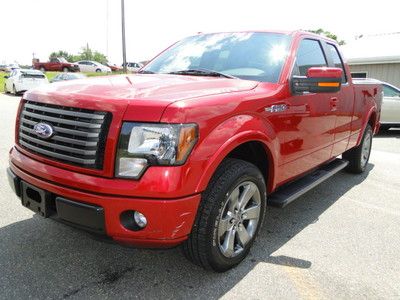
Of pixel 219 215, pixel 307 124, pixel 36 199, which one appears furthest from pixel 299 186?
pixel 36 199

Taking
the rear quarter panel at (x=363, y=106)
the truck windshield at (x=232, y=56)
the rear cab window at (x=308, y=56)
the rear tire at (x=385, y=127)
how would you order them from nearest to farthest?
the truck windshield at (x=232, y=56)
the rear cab window at (x=308, y=56)
the rear quarter panel at (x=363, y=106)
the rear tire at (x=385, y=127)

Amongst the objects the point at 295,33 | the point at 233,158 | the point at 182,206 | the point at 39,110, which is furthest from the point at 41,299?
the point at 295,33

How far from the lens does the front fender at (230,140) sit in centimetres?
264

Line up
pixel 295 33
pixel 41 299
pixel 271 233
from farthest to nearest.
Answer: pixel 295 33 → pixel 271 233 → pixel 41 299

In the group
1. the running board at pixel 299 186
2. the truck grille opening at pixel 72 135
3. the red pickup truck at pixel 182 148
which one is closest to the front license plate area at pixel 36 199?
the red pickup truck at pixel 182 148

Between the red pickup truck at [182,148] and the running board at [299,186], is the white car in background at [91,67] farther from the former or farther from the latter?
the red pickup truck at [182,148]

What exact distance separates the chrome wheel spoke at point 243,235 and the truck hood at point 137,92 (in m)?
1.05

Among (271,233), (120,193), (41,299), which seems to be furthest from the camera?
(271,233)

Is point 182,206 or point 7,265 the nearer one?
point 182,206

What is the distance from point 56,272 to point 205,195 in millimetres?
1256

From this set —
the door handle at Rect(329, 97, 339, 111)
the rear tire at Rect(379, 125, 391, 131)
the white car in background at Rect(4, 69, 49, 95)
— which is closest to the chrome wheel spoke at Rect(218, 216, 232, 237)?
the door handle at Rect(329, 97, 339, 111)

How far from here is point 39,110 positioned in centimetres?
297

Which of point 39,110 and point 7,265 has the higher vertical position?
point 39,110

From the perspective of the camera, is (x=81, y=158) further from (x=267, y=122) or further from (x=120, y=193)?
(x=267, y=122)
